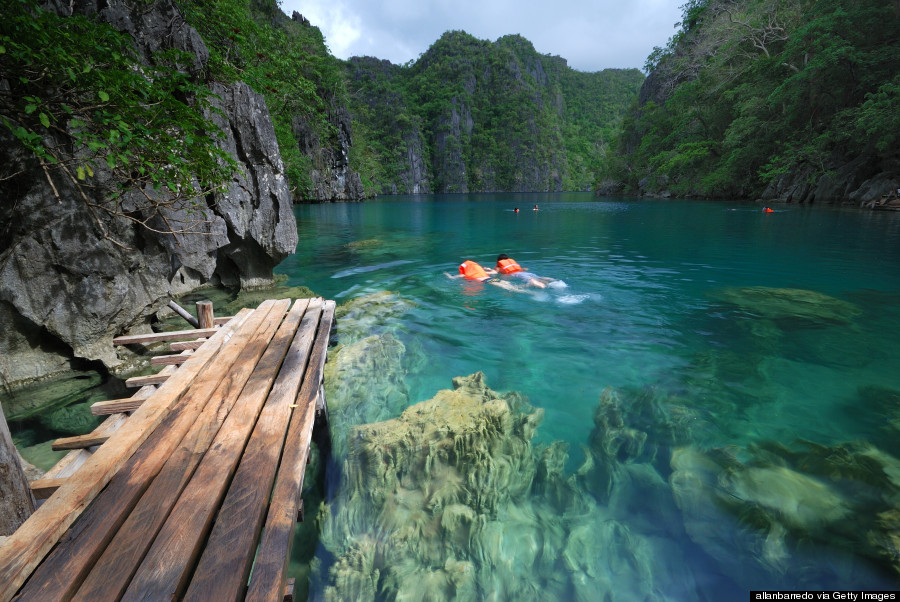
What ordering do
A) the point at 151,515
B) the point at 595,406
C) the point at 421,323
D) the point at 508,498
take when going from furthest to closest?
the point at 421,323 → the point at 595,406 → the point at 508,498 → the point at 151,515

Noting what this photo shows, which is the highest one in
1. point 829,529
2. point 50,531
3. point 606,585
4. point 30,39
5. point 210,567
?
point 30,39

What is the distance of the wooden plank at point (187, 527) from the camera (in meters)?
1.67

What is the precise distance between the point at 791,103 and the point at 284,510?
4025cm

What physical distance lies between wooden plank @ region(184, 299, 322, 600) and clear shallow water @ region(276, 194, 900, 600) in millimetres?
1046

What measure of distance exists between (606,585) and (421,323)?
5373 millimetres

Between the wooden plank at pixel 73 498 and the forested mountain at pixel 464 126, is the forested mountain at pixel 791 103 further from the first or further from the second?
the forested mountain at pixel 464 126

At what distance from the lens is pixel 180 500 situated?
2133 mm

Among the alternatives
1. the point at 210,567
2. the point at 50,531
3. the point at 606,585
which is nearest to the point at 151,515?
the point at 50,531

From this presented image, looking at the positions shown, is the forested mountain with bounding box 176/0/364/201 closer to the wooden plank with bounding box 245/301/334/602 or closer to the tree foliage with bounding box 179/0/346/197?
the tree foliage with bounding box 179/0/346/197

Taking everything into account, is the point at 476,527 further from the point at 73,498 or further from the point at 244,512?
the point at 73,498

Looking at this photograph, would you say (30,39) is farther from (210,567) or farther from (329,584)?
(329,584)

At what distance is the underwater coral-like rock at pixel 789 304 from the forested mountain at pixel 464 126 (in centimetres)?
8849

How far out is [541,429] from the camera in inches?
172

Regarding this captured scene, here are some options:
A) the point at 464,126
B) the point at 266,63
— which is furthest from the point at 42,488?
the point at 464,126
